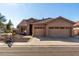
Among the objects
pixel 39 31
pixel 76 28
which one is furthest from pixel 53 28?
pixel 76 28

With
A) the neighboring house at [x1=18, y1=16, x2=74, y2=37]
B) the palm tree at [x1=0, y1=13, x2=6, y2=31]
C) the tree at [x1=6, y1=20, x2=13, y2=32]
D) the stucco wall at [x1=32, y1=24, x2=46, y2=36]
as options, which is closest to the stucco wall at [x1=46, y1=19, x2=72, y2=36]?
the neighboring house at [x1=18, y1=16, x2=74, y2=37]

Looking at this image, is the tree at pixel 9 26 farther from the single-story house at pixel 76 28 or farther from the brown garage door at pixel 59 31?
the single-story house at pixel 76 28

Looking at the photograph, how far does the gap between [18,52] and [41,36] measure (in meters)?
1.66

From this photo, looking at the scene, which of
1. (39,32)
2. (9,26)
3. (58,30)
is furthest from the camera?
(39,32)

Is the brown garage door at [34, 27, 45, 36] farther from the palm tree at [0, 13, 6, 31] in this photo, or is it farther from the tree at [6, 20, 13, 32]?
the palm tree at [0, 13, 6, 31]

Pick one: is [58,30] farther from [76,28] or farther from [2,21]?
[2,21]

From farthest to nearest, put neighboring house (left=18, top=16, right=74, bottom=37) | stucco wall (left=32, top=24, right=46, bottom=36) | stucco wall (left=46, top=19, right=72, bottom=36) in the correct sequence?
stucco wall (left=32, top=24, right=46, bottom=36), stucco wall (left=46, top=19, right=72, bottom=36), neighboring house (left=18, top=16, right=74, bottom=37)

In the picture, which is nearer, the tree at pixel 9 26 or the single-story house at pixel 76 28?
the tree at pixel 9 26

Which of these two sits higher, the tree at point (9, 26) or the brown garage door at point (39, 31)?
the tree at point (9, 26)

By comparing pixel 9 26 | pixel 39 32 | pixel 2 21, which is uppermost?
pixel 2 21

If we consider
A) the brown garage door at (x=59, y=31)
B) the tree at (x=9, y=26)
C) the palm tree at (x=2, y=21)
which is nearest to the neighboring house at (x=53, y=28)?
the brown garage door at (x=59, y=31)

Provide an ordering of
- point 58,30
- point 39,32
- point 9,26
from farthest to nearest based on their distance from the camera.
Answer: point 39,32, point 58,30, point 9,26

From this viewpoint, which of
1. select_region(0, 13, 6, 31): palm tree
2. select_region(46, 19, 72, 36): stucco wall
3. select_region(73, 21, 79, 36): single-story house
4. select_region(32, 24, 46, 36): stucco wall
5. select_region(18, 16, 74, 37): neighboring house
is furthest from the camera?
select_region(32, 24, 46, 36): stucco wall

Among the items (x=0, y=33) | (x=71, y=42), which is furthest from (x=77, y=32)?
(x=0, y=33)
